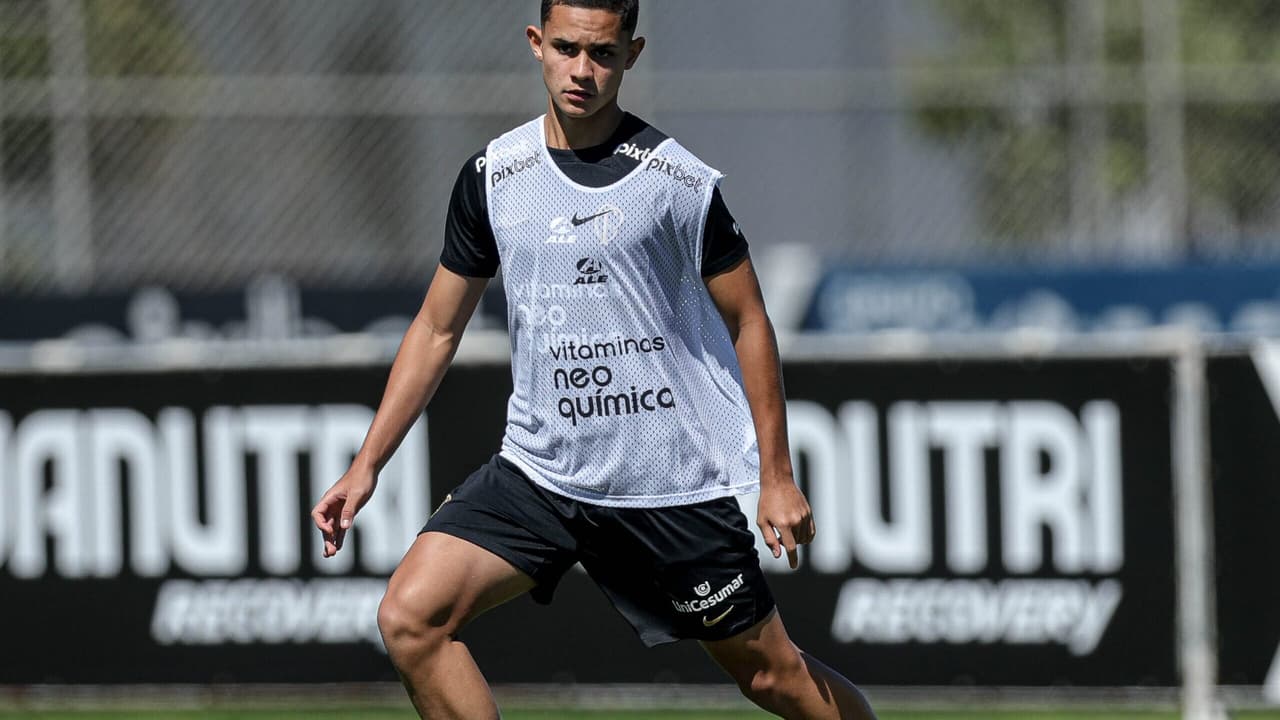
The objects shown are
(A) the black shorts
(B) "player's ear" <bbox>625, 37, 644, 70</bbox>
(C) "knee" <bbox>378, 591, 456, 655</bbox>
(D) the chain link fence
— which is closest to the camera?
(C) "knee" <bbox>378, 591, 456, 655</bbox>

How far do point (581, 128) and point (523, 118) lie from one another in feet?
31.5

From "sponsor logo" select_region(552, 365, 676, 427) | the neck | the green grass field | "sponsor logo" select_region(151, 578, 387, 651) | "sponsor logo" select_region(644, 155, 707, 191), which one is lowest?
the green grass field

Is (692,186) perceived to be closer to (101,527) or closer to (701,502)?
(701,502)

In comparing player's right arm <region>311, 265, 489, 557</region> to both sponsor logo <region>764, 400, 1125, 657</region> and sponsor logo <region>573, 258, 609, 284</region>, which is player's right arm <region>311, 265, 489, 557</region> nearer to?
sponsor logo <region>573, 258, 609, 284</region>

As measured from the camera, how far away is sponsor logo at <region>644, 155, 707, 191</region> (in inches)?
193

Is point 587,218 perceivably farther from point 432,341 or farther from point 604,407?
point 432,341

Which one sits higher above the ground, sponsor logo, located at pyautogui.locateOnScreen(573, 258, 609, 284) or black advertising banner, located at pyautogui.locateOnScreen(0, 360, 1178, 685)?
sponsor logo, located at pyautogui.locateOnScreen(573, 258, 609, 284)

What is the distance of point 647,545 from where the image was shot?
5.06m

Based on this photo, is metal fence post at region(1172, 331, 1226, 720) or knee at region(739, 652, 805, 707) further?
metal fence post at region(1172, 331, 1226, 720)

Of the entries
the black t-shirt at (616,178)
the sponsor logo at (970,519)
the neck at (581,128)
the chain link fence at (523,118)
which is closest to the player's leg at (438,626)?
the black t-shirt at (616,178)

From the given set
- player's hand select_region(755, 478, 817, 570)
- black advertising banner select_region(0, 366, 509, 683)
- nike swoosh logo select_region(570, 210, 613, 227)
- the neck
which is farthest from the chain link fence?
player's hand select_region(755, 478, 817, 570)

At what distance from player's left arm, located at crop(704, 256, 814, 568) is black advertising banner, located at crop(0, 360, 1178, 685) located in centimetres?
306

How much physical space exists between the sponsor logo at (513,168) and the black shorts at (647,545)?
742mm

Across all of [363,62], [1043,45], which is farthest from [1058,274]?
[363,62]
